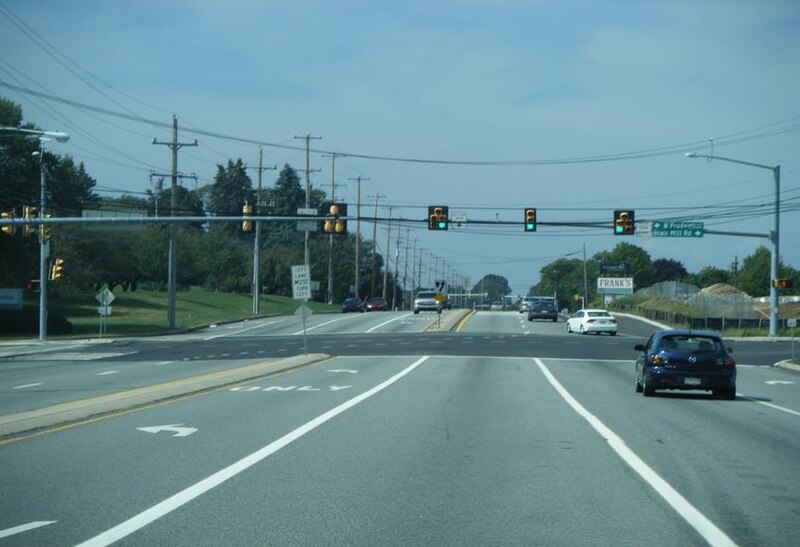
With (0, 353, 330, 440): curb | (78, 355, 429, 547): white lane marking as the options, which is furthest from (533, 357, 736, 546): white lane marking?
(0, 353, 330, 440): curb

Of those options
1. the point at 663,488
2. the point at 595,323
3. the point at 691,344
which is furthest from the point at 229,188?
the point at 663,488

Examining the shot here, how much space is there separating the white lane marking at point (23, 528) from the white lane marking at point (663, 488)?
5707mm

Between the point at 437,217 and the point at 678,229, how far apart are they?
652 inches

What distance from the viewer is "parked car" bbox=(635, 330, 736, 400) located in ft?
73.4

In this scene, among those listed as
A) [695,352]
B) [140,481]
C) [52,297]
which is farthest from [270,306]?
[140,481]

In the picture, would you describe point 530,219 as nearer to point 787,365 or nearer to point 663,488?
point 787,365

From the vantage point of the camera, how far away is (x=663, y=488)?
11.0 metres

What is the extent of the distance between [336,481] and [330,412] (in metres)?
7.55

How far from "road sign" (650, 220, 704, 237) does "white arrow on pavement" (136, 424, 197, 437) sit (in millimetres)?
44103

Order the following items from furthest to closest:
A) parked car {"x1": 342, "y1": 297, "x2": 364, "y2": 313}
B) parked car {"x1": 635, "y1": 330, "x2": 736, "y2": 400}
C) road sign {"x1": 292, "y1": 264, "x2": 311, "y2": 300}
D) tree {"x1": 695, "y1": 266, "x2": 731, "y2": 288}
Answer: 1. tree {"x1": 695, "y1": 266, "x2": 731, "y2": 288}
2. parked car {"x1": 342, "y1": 297, "x2": 364, "y2": 313}
3. road sign {"x1": 292, "y1": 264, "x2": 311, "y2": 300}
4. parked car {"x1": 635, "y1": 330, "x2": 736, "y2": 400}

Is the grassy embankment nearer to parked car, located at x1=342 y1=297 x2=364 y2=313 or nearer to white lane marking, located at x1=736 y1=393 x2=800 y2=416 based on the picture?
parked car, located at x1=342 y1=297 x2=364 y2=313

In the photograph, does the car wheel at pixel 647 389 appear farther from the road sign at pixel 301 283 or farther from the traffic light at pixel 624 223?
the traffic light at pixel 624 223

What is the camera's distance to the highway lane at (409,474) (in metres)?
8.95

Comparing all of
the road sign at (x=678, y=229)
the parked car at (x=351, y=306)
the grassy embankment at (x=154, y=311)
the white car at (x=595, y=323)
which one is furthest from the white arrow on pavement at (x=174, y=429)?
the parked car at (x=351, y=306)
